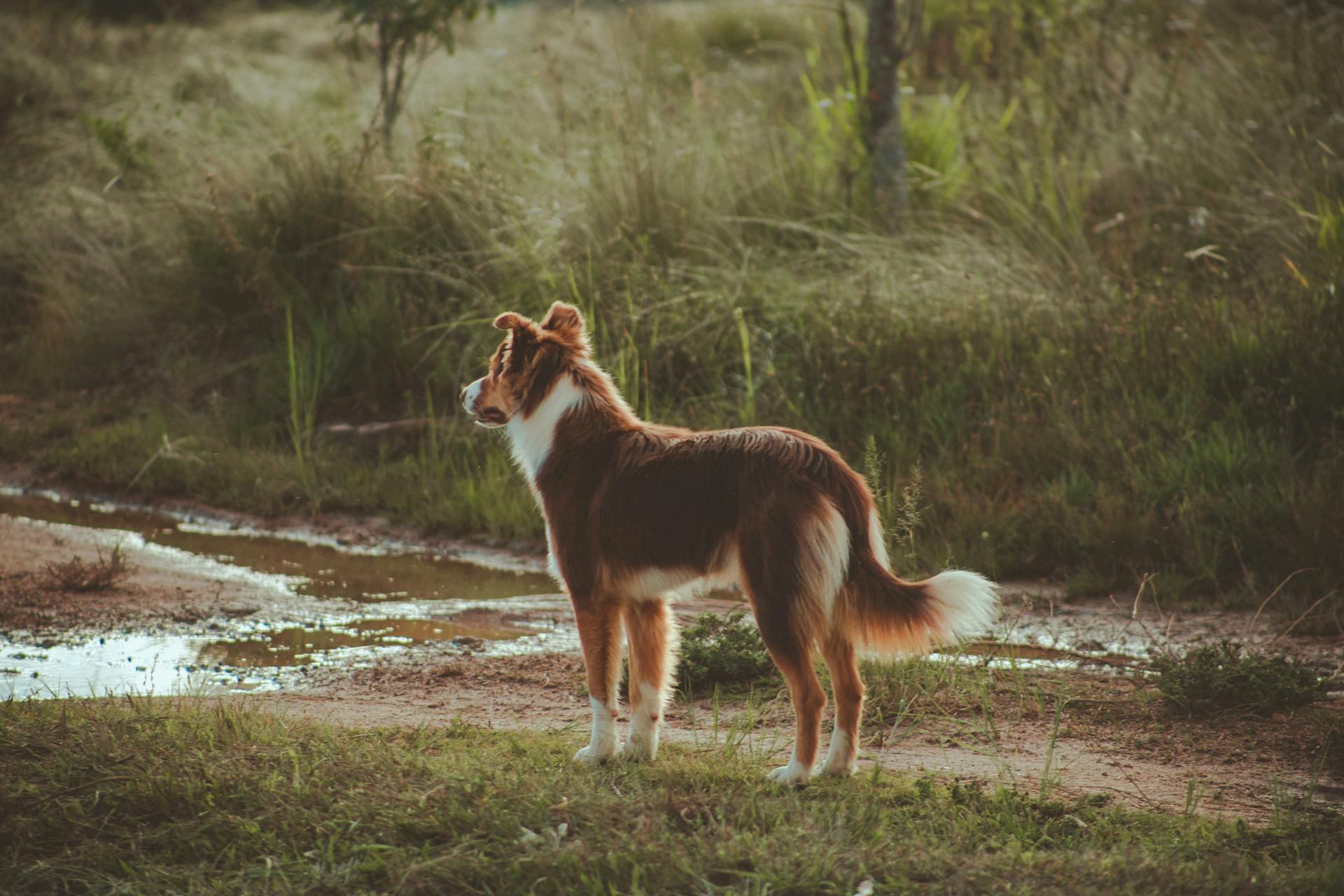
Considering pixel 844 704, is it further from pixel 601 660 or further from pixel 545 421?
pixel 545 421

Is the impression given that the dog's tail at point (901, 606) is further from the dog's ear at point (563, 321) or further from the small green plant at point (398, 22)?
the small green plant at point (398, 22)

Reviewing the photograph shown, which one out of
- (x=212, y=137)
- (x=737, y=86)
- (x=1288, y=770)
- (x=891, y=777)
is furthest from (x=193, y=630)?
(x=737, y=86)

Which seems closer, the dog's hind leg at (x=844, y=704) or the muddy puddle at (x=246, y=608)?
the dog's hind leg at (x=844, y=704)

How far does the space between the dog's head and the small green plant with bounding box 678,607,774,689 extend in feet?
4.94

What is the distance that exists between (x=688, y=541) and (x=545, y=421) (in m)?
0.72

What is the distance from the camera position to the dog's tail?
3553mm

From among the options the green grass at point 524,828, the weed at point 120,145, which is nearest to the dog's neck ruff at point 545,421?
the green grass at point 524,828

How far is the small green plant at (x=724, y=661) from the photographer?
17.2 feet

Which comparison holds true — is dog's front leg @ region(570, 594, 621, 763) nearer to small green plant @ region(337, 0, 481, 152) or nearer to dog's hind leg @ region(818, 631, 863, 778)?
dog's hind leg @ region(818, 631, 863, 778)

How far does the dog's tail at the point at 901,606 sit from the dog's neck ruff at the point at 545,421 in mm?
1081

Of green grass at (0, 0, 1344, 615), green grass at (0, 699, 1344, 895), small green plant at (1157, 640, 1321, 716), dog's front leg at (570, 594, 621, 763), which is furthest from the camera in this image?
green grass at (0, 0, 1344, 615)

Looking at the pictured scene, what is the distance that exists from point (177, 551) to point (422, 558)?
1.38 meters

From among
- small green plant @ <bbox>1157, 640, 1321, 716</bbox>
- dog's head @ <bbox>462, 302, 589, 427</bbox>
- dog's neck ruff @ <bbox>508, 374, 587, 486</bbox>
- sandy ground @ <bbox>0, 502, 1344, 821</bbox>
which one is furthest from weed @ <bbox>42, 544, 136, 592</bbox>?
small green plant @ <bbox>1157, 640, 1321, 716</bbox>

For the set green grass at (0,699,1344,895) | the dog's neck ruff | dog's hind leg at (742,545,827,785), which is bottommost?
green grass at (0,699,1344,895)
